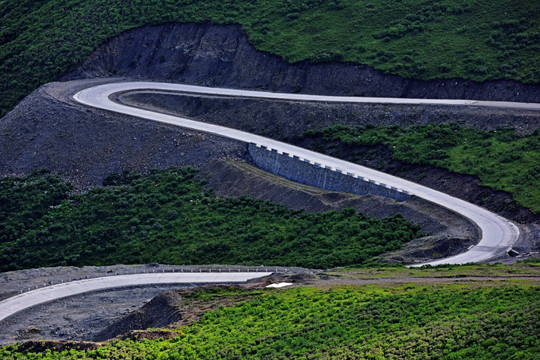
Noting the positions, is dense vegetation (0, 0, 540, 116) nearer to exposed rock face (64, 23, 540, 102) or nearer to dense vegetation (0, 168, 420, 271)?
exposed rock face (64, 23, 540, 102)

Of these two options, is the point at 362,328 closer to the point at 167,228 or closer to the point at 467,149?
the point at 167,228

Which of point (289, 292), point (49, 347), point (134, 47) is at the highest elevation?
point (134, 47)

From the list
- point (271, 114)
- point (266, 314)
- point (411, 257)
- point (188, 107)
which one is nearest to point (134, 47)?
point (188, 107)

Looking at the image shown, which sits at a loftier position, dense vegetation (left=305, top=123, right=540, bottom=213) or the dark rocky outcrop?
dense vegetation (left=305, top=123, right=540, bottom=213)

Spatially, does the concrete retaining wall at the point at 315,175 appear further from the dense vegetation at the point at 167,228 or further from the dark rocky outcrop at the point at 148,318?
the dark rocky outcrop at the point at 148,318

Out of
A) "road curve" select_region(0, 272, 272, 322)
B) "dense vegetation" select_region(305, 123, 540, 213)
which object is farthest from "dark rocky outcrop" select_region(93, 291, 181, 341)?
"dense vegetation" select_region(305, 123, 540, 213)

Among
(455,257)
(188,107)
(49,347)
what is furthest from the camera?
(188,107)

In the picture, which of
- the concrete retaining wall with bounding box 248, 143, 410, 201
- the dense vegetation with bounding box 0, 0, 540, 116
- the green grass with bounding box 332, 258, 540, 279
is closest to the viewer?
Answer: the green grass with bounding box 332, 258, 540, 279

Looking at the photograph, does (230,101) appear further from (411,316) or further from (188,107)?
(411,316)
